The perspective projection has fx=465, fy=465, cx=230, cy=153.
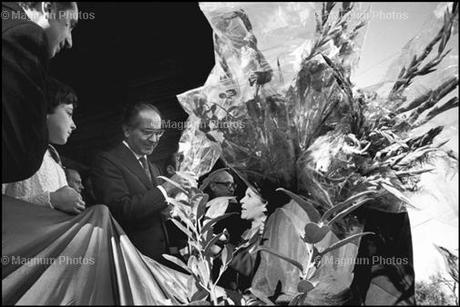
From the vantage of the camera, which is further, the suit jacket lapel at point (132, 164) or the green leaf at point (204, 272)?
the suit jacket lapel at point (132, 164)

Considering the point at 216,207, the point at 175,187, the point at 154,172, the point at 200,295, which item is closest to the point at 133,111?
the point at 154,172

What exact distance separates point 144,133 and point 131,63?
221 millimetres

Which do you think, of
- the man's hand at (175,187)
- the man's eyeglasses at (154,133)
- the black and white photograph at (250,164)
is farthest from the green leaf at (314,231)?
the man's eyeglasses at (154,133)

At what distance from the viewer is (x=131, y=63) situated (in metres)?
1.44

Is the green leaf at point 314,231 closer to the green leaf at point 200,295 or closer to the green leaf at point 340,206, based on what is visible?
the green leaf at point 340,206

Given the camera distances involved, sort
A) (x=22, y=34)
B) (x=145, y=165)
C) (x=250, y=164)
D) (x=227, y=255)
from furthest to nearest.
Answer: (x=145, y=165) → (x=22, y=34) → (x=250, y=164) → (x=227, y=255)

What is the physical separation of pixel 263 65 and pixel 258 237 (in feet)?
1.33

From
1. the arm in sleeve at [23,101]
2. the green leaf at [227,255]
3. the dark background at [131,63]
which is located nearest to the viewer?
the green leaf at [227,255]

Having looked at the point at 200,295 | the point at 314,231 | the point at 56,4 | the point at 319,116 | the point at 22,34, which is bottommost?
the point at 200,295

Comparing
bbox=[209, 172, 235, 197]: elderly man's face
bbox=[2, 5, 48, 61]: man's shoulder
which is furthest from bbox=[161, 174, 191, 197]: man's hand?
bbox=[2, 5, 48, 61]: man's shoulder

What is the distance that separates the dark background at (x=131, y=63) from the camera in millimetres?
1385
